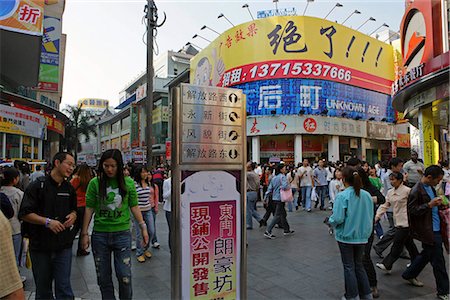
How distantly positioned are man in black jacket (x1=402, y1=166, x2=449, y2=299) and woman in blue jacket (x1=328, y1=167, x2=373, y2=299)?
84cm

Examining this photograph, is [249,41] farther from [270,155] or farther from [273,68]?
[270,155]

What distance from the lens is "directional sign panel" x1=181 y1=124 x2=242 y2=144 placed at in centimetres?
277

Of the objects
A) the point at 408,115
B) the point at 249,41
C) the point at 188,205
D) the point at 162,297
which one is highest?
the point at 249,41

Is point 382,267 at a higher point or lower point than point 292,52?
lower

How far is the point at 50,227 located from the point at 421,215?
13.1ft

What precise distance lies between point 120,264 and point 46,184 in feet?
3.34

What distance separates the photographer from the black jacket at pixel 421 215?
142 inches

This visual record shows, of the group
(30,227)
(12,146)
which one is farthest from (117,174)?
(12,146)

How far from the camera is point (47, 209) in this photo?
2.79 meters

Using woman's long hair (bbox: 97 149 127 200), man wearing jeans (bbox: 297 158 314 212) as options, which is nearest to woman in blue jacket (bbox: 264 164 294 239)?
man wearing jeans (bbox: 297 158 314 212)

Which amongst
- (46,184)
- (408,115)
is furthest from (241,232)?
(408,115)

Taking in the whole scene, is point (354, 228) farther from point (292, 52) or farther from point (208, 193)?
point (292, 52)

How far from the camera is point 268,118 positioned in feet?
78.1

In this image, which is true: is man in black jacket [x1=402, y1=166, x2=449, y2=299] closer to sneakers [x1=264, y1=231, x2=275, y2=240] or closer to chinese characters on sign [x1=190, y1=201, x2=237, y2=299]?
chinese characters on sign [x1=190, y1=201, x2=237, y2=299]
